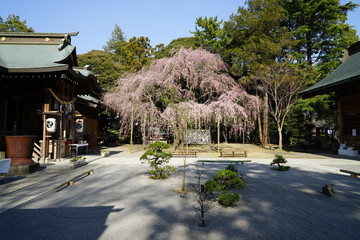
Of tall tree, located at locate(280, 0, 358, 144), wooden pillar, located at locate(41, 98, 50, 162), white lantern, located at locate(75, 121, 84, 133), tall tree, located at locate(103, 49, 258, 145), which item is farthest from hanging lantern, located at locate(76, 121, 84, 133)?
tall tree, located at locate(280, 0, 358, 144)

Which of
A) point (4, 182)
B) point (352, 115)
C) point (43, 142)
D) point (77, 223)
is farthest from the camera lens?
point (352, 115)

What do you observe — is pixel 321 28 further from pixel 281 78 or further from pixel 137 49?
pixel 137 49

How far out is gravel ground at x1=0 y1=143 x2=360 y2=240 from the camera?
3.10m

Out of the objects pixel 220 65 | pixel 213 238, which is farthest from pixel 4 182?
pixel 220 65

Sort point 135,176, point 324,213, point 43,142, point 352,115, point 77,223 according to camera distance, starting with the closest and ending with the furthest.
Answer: point 77,223, point 324,213, point 135,176, point 43,142, point 352,115

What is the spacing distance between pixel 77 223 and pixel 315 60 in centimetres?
2609

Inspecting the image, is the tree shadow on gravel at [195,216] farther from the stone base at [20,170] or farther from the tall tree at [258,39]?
the tall tree at [258,39]

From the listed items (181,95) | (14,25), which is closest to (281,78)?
(181,95)

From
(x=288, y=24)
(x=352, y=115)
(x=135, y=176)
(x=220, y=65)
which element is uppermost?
(x=288, y=24)

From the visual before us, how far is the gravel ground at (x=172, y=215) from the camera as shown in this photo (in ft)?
10.2

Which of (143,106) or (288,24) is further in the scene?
(288,24)

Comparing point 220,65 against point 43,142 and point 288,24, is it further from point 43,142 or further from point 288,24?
point 43,142

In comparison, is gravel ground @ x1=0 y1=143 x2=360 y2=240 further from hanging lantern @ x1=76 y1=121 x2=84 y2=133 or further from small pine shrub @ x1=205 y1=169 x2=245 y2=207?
hanging lantern @ x1=76 y1=121 x2=84 y2=133

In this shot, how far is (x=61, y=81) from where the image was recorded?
33.1ft
